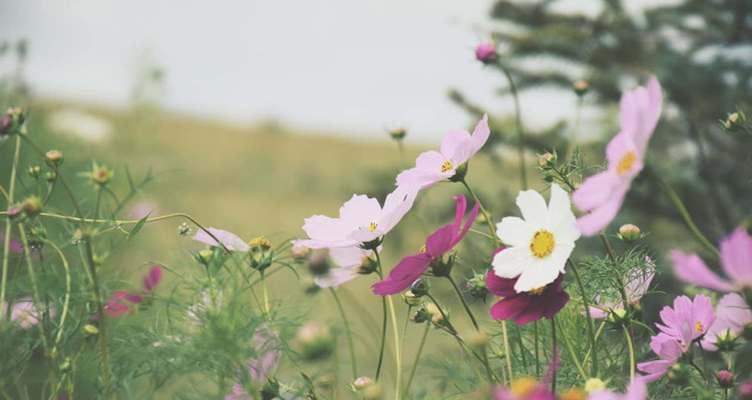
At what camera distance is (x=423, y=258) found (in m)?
0.40

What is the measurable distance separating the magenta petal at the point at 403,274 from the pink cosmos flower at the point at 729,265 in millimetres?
146

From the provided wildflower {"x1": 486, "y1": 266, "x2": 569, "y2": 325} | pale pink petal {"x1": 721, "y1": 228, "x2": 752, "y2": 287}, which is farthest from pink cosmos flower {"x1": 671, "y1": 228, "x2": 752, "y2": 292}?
wildflower {"x1": 486, "y1": 266, "x2": 569, "y2": 325}

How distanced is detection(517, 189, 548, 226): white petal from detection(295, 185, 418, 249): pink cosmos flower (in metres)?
0.06

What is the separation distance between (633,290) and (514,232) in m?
0.11

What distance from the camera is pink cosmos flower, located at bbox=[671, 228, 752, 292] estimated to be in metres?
0.27

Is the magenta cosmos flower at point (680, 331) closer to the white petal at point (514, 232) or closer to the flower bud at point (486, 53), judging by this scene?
the white petal at point (514, 232)

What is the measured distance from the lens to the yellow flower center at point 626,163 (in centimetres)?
32

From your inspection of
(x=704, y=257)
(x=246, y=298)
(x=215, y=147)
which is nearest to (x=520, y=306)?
(x=246, y=298)

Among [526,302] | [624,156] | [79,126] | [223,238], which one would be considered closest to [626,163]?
[624,156]

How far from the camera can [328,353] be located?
0.29 metres

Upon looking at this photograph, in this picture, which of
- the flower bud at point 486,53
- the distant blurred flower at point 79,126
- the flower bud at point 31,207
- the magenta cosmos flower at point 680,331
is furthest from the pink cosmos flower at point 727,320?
the distant blurred flower at point 79,126

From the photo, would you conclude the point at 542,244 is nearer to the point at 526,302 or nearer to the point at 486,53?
the point at 526,302

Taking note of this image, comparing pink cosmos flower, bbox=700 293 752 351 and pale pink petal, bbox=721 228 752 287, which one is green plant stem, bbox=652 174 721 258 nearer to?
pale pink petal, bbox=721 228 752 287

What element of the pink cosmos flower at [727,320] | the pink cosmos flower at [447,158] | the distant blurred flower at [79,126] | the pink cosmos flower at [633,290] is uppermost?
the pink cosmos flower at [447,158]
